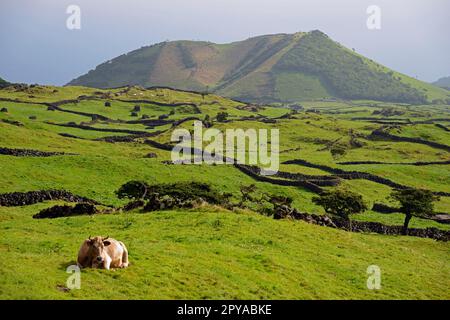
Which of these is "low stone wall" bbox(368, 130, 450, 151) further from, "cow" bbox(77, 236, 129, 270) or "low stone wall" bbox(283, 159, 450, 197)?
"cow" bbox(77, 236, 129, 270)

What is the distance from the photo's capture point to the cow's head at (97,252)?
66.1 feet

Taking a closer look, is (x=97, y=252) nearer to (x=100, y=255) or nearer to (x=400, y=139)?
(x=100, y=255)

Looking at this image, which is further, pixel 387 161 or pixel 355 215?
pixel 387 161

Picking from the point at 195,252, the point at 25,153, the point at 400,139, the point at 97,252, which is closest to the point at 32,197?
the point at 25,153

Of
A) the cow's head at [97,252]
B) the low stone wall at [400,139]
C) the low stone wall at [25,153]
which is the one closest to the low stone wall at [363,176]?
the low stone wall at [400,139]

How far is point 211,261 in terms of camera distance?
74.3 ft

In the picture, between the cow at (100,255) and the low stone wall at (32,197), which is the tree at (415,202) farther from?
the cow at (100,255)

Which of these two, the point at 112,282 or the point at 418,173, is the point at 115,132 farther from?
the point at 112,282

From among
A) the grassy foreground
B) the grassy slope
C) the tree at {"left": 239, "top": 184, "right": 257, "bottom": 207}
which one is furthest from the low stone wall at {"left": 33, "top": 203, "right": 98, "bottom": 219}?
the tree at {"left": 239, "top": 184, "right": 257, "bottom": 207}

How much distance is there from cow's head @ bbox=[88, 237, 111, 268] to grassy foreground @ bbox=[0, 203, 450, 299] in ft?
1.77

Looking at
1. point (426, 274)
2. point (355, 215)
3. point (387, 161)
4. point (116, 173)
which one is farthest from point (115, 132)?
point (426, 274)

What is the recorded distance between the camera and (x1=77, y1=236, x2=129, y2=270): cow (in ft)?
66.4

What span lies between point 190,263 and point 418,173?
238ft

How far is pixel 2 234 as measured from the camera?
91.5 feet
